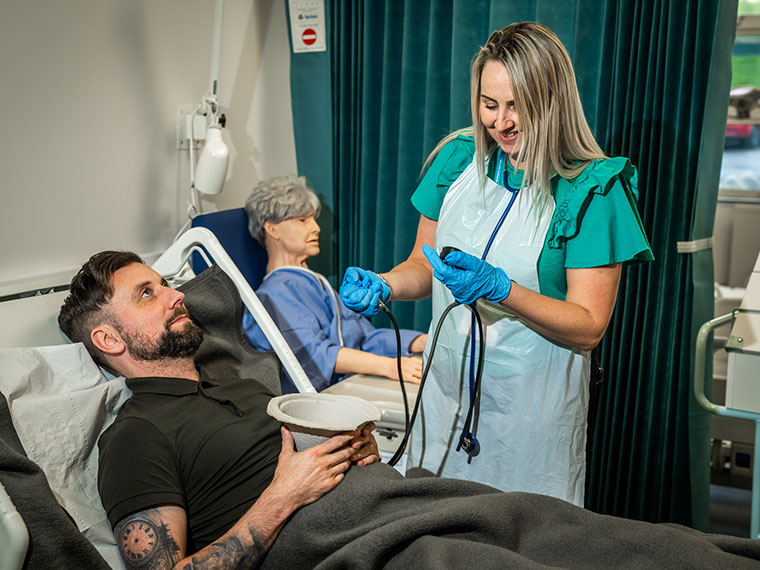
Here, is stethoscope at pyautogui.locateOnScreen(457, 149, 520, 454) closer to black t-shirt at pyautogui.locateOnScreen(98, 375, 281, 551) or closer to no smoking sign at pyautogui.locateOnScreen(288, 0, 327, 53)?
black t-shirt at pyautogui.locateOnScreen(98, 375, 281, 551)

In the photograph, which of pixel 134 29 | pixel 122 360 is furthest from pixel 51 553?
pixel 134 29

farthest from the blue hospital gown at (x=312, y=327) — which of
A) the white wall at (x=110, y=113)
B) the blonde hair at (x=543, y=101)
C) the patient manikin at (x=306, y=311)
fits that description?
the blonde hair at (x=543, y=101)

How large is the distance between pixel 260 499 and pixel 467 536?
386mm

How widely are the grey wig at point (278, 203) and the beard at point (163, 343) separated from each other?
34.4 inches

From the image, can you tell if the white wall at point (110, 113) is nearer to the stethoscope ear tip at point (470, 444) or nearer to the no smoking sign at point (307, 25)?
the no smoking sign at point (307, 25)

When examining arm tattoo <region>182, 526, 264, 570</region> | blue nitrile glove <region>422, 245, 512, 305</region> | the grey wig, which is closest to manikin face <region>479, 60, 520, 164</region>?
blue nitrile glove <region>422, 245, 512, 305</region>

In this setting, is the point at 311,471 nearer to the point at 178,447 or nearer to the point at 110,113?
the point at 178,447

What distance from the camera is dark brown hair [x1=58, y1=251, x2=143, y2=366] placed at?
1649 mm

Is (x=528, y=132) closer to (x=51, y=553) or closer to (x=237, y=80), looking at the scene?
(x=51, y=553)

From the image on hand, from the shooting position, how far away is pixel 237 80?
9.22 feet

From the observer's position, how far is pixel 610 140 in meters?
2.26

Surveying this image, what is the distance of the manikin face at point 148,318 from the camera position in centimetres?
164

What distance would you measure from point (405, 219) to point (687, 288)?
98 cm

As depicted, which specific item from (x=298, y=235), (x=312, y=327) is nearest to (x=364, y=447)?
(x=312, y=327)
